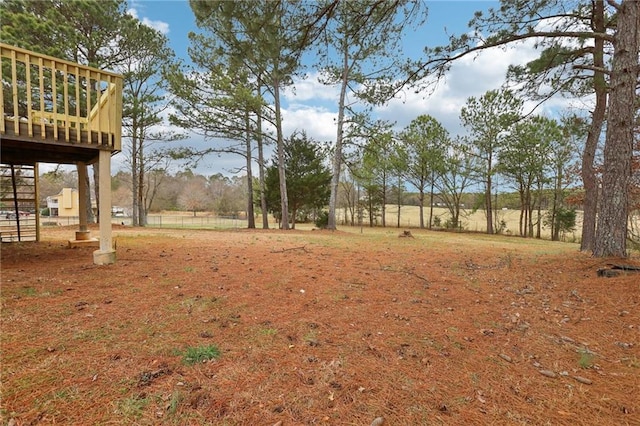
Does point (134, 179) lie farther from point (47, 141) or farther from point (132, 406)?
point (132, 406)

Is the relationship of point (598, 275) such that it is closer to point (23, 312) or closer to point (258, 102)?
point (23, 312)

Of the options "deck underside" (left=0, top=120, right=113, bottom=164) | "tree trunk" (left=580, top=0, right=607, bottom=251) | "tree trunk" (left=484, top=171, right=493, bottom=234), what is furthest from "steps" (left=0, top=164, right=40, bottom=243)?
"tree trunk" (left=484, top=171, right=493, bottom=234)

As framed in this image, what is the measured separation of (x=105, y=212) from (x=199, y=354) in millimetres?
3353

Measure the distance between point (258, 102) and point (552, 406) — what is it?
44.0ft

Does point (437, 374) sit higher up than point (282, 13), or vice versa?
point (282, 13)

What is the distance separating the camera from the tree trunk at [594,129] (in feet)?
21.5

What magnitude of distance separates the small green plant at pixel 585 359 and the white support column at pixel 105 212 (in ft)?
18.2

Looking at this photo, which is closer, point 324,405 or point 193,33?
point 324,405

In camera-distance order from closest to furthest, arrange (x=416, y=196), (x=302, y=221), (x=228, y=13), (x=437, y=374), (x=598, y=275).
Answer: (x=437, y=374), (x=598, y=275), (x=228, y=13), (x=416, y=196), (x=302, y=221)

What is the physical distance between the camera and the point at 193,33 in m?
13.1

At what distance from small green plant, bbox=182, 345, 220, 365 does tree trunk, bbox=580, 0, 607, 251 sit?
815 cm

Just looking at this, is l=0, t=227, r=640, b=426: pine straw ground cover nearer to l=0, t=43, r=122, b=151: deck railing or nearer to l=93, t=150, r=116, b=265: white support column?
l=93, t=150, r=116, b=265: white support column

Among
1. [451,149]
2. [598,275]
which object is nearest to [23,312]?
[598,275]

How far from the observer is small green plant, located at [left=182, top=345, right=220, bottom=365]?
2021mm
